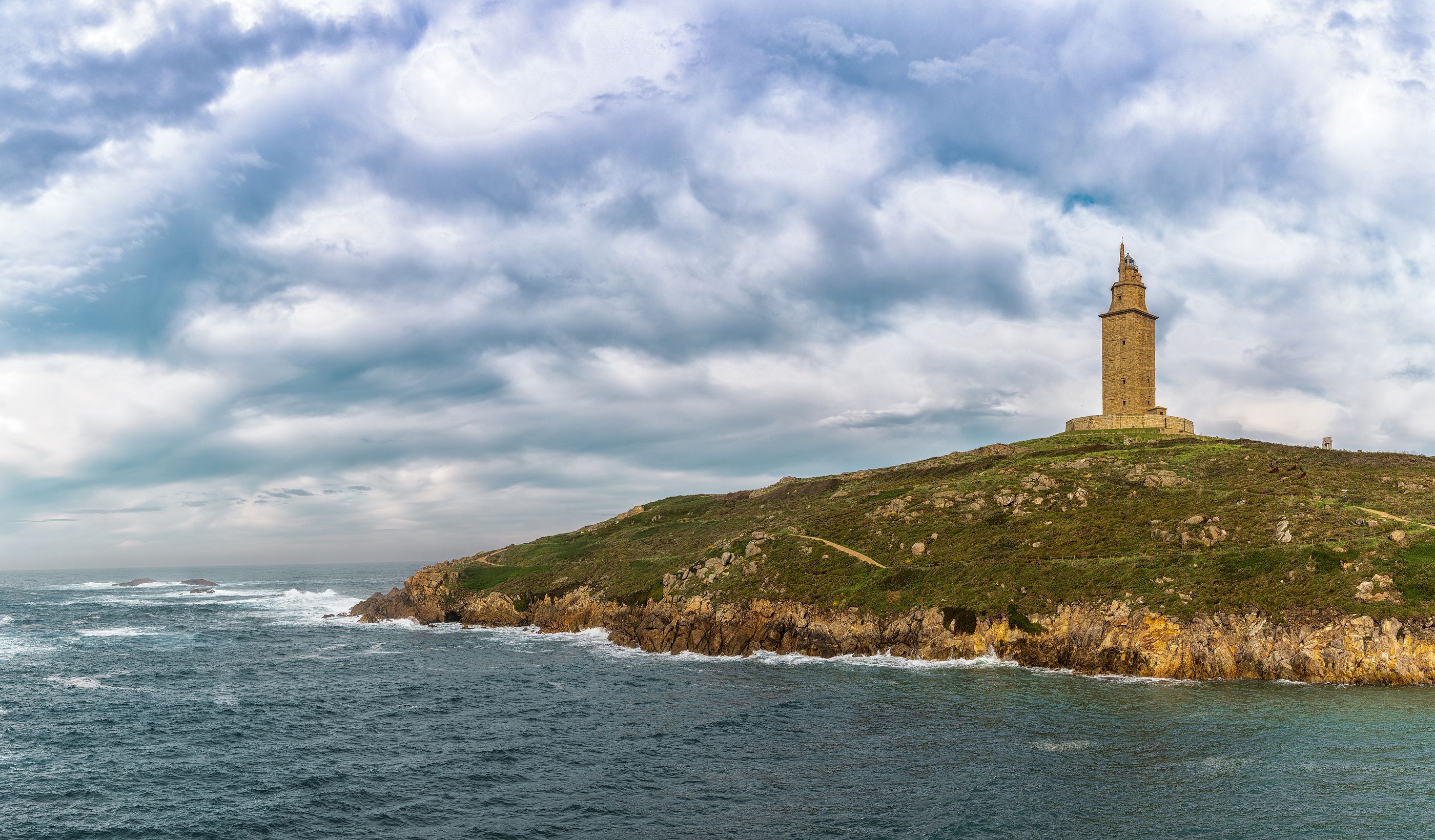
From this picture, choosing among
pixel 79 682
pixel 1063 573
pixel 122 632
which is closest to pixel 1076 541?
pixel 1063 573

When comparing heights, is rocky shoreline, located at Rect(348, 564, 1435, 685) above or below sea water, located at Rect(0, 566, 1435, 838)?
above

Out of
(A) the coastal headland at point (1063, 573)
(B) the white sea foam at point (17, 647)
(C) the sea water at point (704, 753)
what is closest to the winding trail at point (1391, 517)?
(A) the coastal headland at point (1063, 573)

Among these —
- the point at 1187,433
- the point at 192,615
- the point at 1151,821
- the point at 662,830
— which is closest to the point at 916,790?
the point at 1151,821

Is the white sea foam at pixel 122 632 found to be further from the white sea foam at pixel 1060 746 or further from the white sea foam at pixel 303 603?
the white sea foam at pixel 1060 746

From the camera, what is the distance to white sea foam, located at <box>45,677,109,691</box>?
62281mm

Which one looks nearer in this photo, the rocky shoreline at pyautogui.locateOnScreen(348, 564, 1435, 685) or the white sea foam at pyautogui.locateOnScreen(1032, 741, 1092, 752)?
the white sea foam at pyautogui.locateOnScreen(1032, 741, 1092, 752)

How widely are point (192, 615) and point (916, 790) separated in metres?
130

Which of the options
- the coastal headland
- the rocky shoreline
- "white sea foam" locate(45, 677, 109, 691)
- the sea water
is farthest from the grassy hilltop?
"white sea foam" locate(45, 677, 109, 691)

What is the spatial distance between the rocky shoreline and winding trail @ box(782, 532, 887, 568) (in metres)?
10.8

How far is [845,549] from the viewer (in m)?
88.4

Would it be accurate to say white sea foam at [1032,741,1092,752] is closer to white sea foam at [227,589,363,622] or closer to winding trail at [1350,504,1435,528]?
winding trail at [1350,504,1435,528]

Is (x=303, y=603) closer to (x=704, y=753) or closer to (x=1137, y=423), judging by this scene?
(x=704, y=753)

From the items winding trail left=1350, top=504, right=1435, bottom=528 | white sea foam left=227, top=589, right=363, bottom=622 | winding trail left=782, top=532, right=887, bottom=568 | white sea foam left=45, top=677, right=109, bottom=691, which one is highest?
winding trail left=1350, top=504, right=1435, bottom=528

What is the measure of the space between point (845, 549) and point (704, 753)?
49610mm
